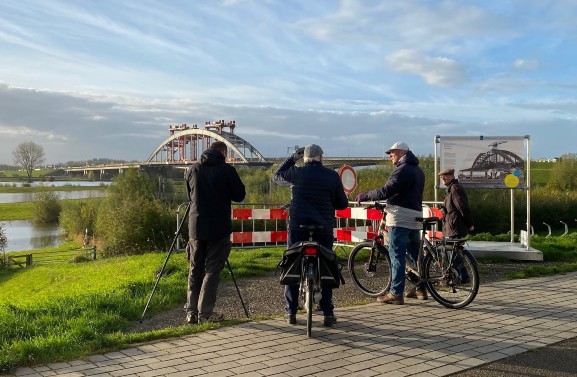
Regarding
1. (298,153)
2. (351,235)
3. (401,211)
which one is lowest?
(351,235)

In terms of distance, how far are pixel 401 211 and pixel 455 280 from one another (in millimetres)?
1065

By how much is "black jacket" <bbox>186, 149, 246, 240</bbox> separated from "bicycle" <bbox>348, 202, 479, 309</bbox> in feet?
7.32

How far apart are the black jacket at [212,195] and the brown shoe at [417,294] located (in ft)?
9.16

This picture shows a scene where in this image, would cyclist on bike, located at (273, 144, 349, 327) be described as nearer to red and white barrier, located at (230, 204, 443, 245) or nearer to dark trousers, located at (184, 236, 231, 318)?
dark trousers, located at (184, 236, 231, 318)

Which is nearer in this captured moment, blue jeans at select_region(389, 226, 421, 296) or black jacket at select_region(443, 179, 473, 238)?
blue jeans at select_region(389, 226, 421, 296)

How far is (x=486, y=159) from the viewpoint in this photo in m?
12.3

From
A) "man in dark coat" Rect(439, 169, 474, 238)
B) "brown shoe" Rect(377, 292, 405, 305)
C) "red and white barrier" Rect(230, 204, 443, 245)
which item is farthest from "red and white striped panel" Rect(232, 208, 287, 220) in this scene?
"brown shoe" Rect(377, 292, 405, 305)

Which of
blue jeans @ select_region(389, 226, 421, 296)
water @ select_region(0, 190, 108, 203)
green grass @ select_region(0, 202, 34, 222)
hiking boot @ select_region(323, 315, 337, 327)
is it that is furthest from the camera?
green grass @ select_region(0, 202, 34, 222)

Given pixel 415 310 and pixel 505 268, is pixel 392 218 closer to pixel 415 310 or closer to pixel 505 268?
pixel 415 310

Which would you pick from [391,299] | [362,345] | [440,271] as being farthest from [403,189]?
[362,345]

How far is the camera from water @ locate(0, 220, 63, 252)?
2034 inches

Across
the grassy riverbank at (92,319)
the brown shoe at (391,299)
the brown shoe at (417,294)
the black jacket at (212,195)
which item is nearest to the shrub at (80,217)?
the grassy riverbank at (92,319)

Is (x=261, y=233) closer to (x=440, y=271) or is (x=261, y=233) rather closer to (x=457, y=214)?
(x=457, y=214)

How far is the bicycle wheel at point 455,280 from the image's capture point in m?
7.02
